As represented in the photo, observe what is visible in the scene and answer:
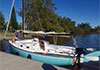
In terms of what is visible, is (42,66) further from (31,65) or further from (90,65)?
(90,65)

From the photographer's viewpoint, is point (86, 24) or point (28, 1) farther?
point (86, 24)

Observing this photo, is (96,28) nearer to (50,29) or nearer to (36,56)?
(50,29)

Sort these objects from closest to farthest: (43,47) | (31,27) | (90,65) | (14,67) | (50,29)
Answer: (90,65) < (14,67) < (43,47) < (31,27) < (50,29)

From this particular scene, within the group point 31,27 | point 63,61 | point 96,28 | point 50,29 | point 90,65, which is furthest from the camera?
point 96,28

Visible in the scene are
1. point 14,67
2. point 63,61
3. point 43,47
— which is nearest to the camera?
point 14,67

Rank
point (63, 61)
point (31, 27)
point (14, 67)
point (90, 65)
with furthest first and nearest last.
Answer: point (31, 27)
point (63, 61)
point (14, 67)
point (90, 65)

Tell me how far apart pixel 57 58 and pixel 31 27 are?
2525cm

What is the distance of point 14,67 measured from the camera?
12.0ft

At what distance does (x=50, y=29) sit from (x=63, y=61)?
2816 centimetres

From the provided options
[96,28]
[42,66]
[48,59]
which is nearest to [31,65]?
[42,66]

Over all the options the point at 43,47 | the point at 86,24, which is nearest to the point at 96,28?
the point at 86,24

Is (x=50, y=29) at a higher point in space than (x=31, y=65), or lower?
higher

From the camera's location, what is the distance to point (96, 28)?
11400 cm

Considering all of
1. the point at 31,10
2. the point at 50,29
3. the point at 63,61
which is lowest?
the point at 63,61
